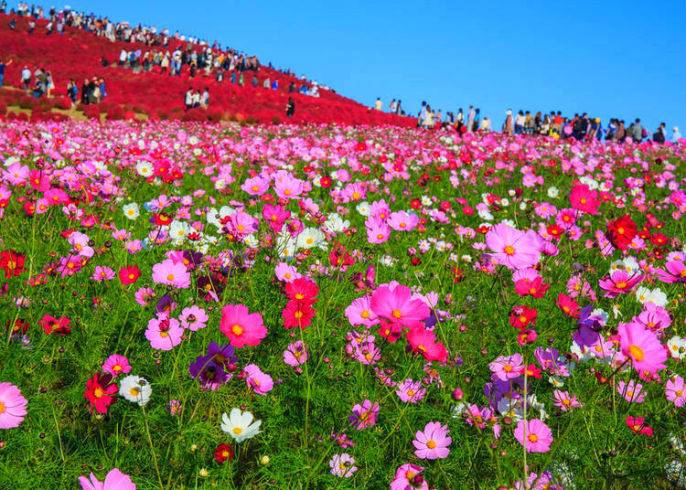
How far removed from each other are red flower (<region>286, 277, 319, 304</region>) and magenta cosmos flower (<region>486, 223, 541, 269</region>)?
1.95 ft

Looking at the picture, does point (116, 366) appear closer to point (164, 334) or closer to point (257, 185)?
point (164, 334)

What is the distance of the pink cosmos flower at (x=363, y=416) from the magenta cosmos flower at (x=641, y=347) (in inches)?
27.1

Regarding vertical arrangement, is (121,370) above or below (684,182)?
below

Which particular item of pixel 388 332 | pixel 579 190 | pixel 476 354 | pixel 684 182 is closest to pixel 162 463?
pixel 388 332

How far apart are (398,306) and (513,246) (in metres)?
0.56

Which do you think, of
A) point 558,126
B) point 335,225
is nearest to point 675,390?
point 335,225

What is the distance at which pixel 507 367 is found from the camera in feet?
5.00

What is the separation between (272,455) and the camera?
1390 millimetres

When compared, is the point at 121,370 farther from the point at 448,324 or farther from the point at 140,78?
the point at 140,78

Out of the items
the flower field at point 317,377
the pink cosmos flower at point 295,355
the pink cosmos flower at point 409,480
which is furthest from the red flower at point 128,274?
the pink cosmos flower at point 409,480

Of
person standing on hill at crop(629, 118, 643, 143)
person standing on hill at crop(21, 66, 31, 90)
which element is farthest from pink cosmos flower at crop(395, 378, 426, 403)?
person standing on hill at crop(21, 66, 31, 90)

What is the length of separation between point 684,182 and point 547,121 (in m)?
14.0

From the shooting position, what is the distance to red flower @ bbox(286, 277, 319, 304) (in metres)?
1.43

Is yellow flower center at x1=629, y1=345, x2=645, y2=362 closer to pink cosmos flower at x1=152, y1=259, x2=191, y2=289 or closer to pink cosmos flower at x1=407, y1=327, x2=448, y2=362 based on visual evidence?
pink cosmos flower at x1=407, y1=327, x2=448, y2=362
